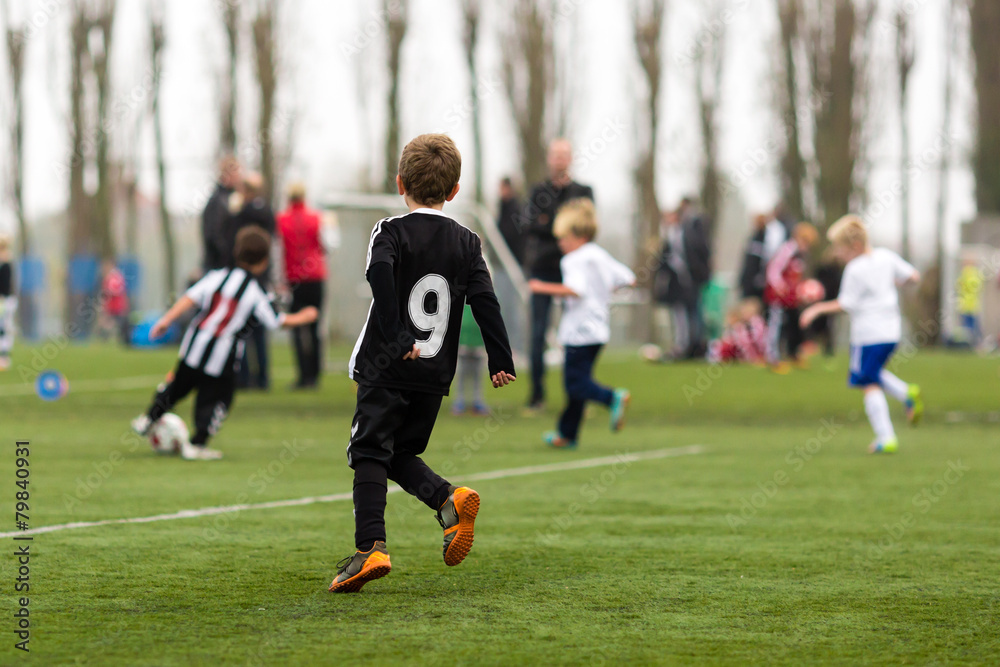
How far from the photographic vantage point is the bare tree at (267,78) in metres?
30.7

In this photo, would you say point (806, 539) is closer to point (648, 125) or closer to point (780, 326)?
point (780, 326)

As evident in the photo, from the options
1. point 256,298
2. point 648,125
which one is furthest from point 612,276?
point 648,125

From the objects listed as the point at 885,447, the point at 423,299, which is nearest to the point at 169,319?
the point at 423,299

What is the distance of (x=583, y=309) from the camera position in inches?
346

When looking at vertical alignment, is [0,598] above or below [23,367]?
above

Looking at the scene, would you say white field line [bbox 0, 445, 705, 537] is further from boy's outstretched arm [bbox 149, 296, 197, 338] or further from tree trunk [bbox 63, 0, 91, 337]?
tree trunk [bbox 63, 0, 91, 337]

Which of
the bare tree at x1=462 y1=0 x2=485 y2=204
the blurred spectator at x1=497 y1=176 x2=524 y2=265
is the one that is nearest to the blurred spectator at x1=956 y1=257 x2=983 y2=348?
the bare tree at x1=462 y1=0 x2=485 y2=204

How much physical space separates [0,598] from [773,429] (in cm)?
744

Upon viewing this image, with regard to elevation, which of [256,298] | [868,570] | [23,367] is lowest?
[23,367]

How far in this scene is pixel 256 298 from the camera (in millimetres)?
8164

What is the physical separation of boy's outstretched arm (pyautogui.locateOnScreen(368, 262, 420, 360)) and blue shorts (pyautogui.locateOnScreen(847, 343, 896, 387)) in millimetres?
5298

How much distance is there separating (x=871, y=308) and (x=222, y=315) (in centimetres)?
413

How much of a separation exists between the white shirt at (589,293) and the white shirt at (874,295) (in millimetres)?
1451

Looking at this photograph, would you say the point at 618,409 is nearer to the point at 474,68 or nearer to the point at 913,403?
the point at 913,403
